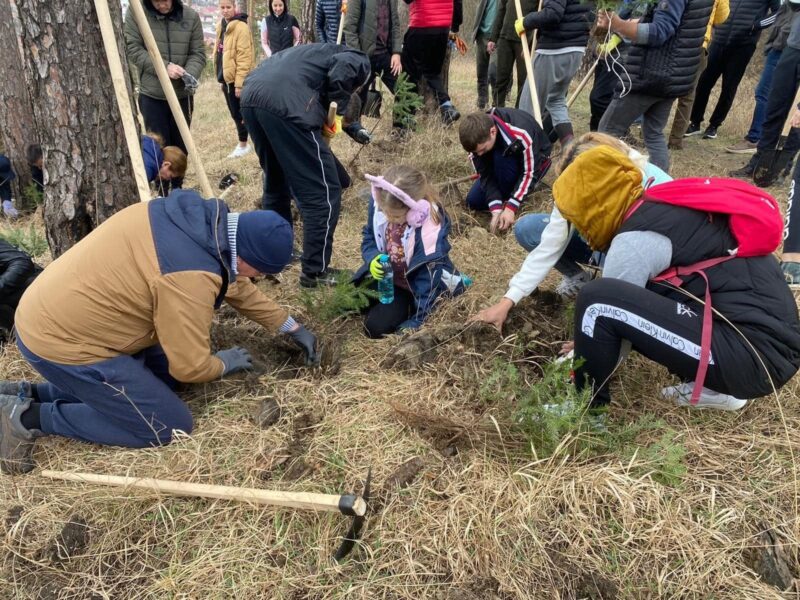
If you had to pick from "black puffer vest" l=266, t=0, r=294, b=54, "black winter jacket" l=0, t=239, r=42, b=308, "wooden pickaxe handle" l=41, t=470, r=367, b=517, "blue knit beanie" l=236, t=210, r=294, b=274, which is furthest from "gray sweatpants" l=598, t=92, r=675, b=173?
"black puffer vest" l=266, t=0, r=294, b=54

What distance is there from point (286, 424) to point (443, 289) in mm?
1311

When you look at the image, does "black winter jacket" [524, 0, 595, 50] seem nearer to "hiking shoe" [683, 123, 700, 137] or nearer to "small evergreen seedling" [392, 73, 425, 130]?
"small evergreen seedling" [392, 73, 425, 130]

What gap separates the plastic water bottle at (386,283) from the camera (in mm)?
3094

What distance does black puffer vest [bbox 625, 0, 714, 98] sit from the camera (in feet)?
12.7

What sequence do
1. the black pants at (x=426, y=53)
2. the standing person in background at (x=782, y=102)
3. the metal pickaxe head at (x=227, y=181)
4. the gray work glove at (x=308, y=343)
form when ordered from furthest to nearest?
the black pants at (x=426, y=53)
the metal pickaxe head at (x=227, y=181)
the standing person in background at (x=782, y=102)
the gray work glove at (x=308, y=343)

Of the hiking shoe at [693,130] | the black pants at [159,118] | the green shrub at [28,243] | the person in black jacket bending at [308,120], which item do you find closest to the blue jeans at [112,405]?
the person in black jacket bending at [308,120]

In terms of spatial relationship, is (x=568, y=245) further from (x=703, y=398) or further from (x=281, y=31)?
(x=281, y=31)

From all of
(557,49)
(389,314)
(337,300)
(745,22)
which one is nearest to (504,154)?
(557,49)

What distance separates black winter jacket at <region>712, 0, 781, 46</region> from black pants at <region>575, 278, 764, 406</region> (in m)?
5.41

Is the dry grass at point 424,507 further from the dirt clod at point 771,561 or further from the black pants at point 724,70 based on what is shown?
the black pants at point 724,70

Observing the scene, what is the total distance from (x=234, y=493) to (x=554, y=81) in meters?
4.68

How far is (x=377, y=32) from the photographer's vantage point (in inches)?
231

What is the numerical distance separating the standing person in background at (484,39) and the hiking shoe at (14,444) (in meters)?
6.04

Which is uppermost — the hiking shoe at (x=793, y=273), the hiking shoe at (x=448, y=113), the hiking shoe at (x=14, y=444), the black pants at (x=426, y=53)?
the black pants at (x=426, y=53)
